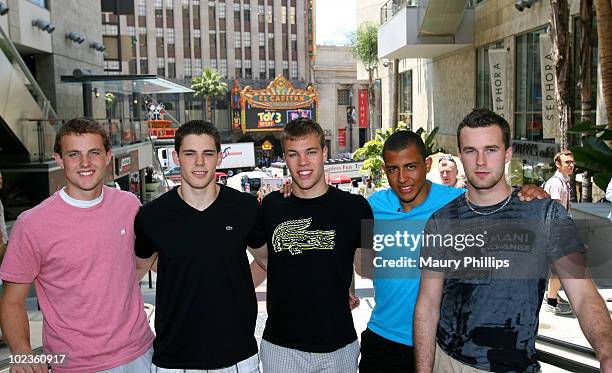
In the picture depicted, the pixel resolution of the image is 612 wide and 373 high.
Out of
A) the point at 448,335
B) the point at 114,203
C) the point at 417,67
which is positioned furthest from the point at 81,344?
the point at 417,67

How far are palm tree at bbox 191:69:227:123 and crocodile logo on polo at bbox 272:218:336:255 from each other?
6568 centimetres

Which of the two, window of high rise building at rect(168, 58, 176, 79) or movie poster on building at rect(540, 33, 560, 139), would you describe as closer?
movie poster on building at rect(540, 33, 560, 139)

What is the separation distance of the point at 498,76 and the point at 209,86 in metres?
51.2

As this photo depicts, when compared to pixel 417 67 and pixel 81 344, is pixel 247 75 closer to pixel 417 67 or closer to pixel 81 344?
pixel 417 67

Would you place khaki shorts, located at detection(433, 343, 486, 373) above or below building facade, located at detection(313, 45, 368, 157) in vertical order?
below

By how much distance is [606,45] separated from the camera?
37.9 feet

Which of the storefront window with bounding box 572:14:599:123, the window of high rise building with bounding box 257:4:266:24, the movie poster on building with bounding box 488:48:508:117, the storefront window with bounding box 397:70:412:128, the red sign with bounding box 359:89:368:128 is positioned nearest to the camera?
the storefront window with bounding box 572:14:599:123

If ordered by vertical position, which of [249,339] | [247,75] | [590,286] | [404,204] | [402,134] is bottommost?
[249,339]

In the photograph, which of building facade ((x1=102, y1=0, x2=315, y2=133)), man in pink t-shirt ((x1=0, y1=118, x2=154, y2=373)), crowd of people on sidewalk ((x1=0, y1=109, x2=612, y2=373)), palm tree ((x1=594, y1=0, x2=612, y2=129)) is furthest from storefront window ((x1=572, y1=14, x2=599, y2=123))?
building facade ((x1=102, y1=0, x2=315, y2=133))

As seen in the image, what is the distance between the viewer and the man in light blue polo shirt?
3652 millimetres

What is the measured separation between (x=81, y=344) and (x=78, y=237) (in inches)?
23.5

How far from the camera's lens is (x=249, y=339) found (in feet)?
11.4

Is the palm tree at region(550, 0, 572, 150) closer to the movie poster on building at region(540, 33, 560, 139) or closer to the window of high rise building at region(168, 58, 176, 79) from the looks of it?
the movie poster on building at region(540, 33, 560, 139)

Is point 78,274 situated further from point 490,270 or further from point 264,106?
point 264,106
